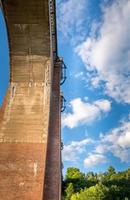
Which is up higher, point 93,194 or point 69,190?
point 69,190

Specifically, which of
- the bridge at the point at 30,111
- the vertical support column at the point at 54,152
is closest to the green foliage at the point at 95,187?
the vertical support column at the point at 54,152

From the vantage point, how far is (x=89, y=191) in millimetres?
41250

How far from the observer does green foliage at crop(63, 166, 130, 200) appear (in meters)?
41.4

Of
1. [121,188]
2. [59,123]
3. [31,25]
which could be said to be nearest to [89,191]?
[121,188]

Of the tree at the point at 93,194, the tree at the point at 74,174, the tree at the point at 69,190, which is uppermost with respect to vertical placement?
the tree at the point at 74,174

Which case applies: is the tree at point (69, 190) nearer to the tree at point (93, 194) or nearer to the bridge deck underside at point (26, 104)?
the tree at point (93, 194)

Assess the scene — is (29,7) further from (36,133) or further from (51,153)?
(51,153)

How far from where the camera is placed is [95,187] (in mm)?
41688

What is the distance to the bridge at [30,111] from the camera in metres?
11.1

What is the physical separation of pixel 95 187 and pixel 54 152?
3056cm

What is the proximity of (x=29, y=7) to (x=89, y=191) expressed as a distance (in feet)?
108

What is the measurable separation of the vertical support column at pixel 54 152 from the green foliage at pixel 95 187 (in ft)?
93.1

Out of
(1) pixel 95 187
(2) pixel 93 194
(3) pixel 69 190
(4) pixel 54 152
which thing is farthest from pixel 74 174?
(4) pixel 54 152

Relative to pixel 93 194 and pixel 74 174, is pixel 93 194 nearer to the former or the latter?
pixel 93 194
